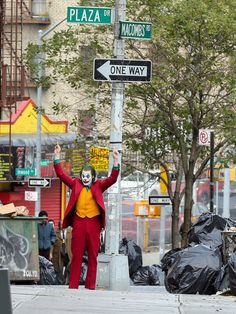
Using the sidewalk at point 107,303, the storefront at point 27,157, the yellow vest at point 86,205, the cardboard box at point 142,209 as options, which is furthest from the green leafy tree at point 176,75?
the cardboard box at point 142,209

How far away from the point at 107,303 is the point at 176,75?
44.5 feet

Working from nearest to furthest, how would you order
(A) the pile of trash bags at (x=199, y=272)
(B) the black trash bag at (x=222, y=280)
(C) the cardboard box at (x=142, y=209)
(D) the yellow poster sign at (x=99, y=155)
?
(B) the black trash bag at (x=222, y=280)
(A) the pile of trash bags at (x=199, y=272)
(D) the yellow poster sign at (x=99, y=155)
(C) the cardboard box at (x=142, y=209)

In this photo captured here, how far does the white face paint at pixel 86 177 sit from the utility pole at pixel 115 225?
1.78 metres

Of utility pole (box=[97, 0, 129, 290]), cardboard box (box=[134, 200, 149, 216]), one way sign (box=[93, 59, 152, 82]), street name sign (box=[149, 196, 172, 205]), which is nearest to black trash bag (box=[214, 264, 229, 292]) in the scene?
utility pole (box=[97, 0, 129, 290])

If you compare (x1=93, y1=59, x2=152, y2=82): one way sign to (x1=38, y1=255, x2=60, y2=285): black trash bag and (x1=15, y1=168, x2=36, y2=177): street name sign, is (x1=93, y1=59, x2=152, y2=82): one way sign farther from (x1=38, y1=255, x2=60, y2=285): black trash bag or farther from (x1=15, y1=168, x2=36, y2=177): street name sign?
(x1=15, y1=168, x2=36, y2=177): street name sign

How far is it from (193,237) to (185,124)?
8104mm

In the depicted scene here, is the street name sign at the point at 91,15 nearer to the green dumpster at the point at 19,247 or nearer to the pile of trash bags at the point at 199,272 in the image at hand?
the green dumpster at the point at 19,247

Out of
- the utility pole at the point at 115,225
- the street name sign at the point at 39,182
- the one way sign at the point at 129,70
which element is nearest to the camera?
the utility pole at the point at 115,225

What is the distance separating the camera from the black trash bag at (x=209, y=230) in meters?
18.5

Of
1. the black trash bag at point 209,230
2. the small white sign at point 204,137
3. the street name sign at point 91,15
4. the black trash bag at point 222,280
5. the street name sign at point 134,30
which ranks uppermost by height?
the street name sign at point 91,15

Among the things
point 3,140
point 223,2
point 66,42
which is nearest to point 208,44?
point 223,2

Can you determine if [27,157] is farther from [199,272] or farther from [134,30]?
[199,272]

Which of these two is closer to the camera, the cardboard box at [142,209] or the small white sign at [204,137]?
the small white sign at [204,137]

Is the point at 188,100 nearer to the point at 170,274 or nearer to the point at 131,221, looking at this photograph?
the point at 170,274
